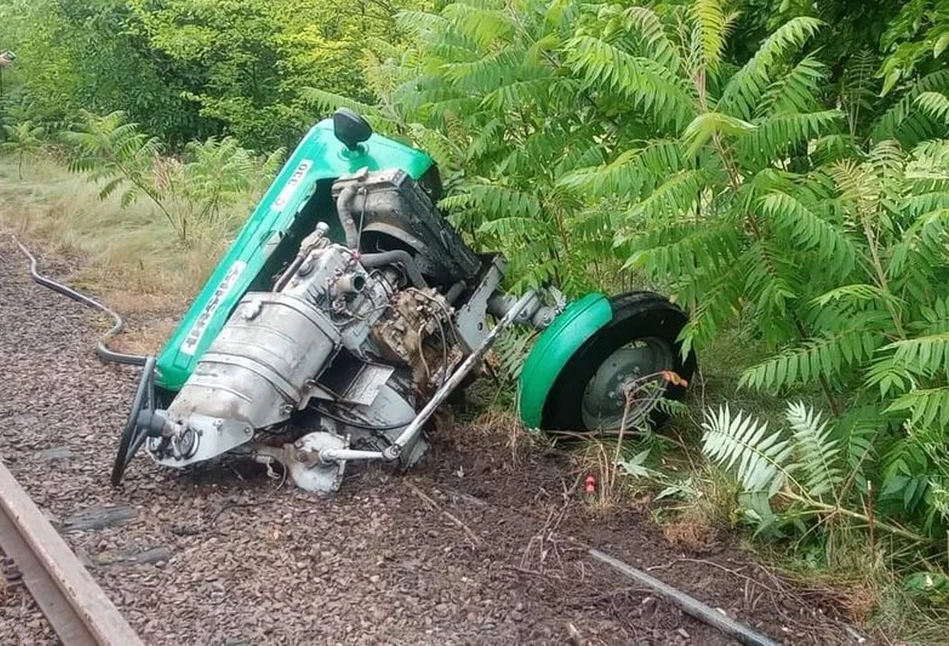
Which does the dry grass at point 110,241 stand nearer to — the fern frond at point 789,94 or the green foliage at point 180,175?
the green foliage at point 180,175

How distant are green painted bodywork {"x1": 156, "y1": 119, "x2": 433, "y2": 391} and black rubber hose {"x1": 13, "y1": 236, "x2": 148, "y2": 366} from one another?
0.34m

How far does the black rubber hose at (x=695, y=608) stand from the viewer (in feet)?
12.8

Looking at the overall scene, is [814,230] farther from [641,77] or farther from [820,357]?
[641,77]

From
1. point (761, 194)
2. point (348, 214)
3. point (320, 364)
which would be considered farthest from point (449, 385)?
point (761, 194)

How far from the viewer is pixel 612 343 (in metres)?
5.65

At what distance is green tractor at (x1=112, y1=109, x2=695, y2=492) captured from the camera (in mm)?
5168

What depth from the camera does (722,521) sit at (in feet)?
15.8

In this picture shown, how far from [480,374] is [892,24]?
334 cm

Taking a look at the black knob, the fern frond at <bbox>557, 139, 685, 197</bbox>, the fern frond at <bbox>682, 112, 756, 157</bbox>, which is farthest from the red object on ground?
the black knob

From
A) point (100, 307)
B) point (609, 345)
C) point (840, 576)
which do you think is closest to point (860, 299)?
point (840, 576)

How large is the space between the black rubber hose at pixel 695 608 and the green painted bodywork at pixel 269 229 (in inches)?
110

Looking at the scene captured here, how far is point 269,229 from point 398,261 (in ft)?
3.11

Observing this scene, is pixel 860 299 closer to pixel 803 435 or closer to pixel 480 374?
pixel 803 435

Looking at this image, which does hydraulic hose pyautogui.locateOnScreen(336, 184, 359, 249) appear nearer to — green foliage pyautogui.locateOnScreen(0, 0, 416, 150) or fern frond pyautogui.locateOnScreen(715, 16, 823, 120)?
fern frond pyautogui.locateOnScreen(715, 16, 823, 120)
